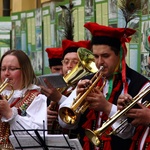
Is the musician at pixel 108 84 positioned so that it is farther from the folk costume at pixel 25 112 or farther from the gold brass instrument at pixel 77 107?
the folk costume at pixel 25 112

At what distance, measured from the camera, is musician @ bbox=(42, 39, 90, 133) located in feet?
22.7

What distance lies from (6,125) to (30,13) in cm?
585

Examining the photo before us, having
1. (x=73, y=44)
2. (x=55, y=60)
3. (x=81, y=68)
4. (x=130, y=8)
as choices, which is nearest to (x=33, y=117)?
(x=81, y=68)

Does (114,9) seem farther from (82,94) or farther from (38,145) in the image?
(38,145)

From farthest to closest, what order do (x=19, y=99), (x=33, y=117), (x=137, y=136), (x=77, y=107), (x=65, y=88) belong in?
(x=65, y=88) < (x=19, y=99) < (x=33, y=117) < (x=77, y=107) < (x=137, y=136)

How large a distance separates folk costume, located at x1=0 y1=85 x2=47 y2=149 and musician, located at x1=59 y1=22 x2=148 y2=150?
→ 234 millimetres

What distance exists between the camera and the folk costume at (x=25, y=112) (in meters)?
6.11

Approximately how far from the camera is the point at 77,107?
605 cm

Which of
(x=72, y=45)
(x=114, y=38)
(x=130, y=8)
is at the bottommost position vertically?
(x=72, y=45)

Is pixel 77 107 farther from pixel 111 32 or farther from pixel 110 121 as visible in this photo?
pixel 111 32

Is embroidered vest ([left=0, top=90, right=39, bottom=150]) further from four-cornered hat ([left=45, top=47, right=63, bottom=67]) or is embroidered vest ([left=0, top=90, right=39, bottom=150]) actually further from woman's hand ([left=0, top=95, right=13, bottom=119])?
four-cornered hat ([left=45, top=47, right=63, bottom=67])

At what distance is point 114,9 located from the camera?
8211 mm

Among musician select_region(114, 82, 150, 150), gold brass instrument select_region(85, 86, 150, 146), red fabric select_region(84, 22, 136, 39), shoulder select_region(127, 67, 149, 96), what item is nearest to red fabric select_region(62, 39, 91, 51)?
red fabric select_region(84, 22, 136, 39)

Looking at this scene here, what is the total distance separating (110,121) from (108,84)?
0.64 metres
